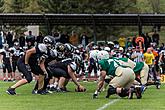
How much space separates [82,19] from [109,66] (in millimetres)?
18320

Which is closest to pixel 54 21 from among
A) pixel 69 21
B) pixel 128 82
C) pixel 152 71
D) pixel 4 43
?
pixel 69 21

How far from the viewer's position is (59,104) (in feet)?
53.1

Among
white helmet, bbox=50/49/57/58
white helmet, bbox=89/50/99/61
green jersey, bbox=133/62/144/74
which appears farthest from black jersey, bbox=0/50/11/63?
green jersey, bbox=133/62/144/74

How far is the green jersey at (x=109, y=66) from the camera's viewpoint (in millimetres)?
17453

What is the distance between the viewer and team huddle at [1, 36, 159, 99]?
17.5 metres

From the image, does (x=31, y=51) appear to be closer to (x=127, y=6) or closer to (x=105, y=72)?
(x=105, y=72)

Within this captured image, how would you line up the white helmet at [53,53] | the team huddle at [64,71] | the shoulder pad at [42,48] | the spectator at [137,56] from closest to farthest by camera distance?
1. the team huddle at [64,71]
2. the shoulder pad at [42,48]
3. the white helmet at [53,53]
4. the spectator at [137,56]

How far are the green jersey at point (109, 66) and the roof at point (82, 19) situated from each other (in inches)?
677

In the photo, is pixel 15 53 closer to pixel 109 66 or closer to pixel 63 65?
pixel 63 65

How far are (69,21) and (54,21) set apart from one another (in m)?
0.90

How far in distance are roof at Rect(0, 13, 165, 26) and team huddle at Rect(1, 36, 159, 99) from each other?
41.4 ft

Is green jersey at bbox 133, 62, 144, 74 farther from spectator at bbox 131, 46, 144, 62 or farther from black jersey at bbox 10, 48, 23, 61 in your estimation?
black jersey at bbox 10, 48, 23, 61

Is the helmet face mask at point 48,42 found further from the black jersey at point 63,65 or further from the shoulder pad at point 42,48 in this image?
the black jersey at point 63,65

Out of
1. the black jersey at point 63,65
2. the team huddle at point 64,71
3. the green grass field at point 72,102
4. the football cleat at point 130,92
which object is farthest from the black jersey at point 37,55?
the football cleat at point 130,92
